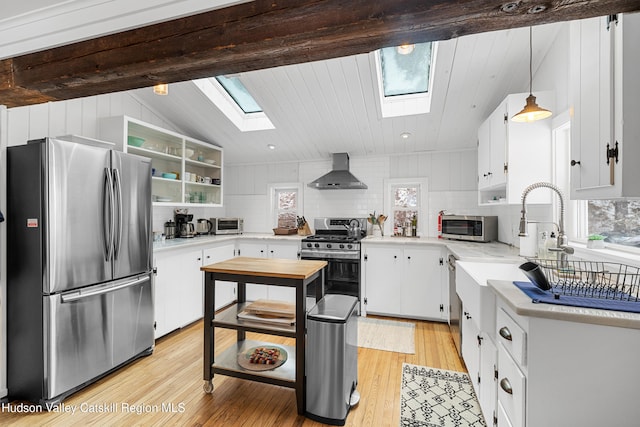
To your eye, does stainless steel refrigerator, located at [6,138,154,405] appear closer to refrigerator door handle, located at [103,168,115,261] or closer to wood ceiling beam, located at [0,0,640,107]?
refrigerator door handle, located at [103,168,115,261]

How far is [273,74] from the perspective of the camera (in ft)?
9.61

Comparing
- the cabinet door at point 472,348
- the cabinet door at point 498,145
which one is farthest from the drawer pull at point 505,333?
the cabinet door at point 498,145

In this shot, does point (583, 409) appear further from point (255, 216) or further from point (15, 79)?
point (255, 216)

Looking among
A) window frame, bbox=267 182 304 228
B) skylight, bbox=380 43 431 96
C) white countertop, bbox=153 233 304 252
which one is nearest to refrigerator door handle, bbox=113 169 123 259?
white countertop, bbox=153 233 304 252

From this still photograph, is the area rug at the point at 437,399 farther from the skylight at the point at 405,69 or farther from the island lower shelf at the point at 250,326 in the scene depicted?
the skylight at the point at 405,69

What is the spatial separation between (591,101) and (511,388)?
1321mm

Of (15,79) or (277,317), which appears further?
(277,317)

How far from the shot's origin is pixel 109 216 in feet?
7.51

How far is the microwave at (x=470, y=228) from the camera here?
3.31 m

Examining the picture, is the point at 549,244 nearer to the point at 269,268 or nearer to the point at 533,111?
the point at 533,111

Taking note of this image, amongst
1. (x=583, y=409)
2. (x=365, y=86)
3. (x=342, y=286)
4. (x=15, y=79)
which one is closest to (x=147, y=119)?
(x=15, y=79)

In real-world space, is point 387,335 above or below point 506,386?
below

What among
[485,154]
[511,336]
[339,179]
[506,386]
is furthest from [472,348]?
[339,179]

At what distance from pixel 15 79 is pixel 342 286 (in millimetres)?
3330
